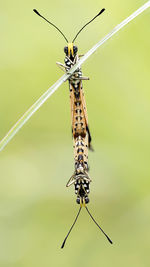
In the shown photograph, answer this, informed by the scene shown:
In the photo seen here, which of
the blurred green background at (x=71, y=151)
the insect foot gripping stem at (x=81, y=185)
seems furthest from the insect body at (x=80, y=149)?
the blurred green background at (x=71, y=151)

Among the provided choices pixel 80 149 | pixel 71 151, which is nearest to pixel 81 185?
pixel 80 149

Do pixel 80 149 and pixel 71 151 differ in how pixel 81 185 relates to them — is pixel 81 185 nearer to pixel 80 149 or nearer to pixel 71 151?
pixel 80 149

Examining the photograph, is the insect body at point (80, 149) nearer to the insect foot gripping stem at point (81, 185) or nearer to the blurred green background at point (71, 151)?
the insect foot gripping stem at point (81, 185)

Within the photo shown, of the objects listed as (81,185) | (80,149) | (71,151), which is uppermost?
(71,151)

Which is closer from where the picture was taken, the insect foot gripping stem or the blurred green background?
the insect foot gripping stem

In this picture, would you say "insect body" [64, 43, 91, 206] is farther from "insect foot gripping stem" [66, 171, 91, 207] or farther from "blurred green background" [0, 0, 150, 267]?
"blurred green background" [0, 0, 150, 267]

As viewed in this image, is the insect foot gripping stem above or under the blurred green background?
under

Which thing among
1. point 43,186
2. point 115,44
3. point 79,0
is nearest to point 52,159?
point 43,186

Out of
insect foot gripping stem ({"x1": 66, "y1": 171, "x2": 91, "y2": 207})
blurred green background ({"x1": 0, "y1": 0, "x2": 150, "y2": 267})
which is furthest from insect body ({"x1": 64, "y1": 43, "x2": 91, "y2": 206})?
blurred green background ({"x1": 0, "y1": 0, "x2": 150, "y2": 267})
